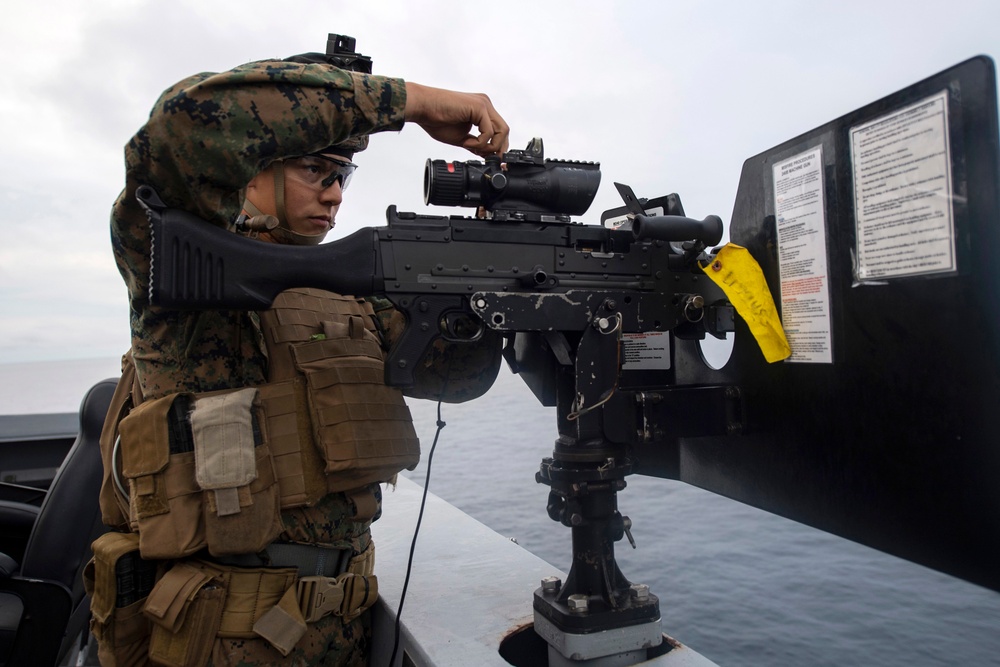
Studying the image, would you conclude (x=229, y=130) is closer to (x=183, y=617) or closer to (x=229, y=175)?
(x=229, y=175)

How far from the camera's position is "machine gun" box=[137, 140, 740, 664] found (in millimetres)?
1149

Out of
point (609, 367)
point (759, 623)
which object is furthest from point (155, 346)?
point (759, 623)

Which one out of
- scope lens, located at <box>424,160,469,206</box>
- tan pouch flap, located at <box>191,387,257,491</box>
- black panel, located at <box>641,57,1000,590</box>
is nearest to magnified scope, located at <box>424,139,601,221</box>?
scope lens, located at <box>424,160,469,206</box>

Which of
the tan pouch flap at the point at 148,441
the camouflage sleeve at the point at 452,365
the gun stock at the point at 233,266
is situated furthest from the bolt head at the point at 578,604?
the tan pouch flap at the point at 148,441

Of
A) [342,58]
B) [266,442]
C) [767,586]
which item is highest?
[342,58]

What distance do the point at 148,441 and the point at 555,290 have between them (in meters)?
0.87

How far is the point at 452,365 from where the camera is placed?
1730 mm

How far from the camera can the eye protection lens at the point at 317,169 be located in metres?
1.52

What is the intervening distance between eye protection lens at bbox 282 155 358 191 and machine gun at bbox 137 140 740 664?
0.41 m

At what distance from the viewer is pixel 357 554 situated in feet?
5.13

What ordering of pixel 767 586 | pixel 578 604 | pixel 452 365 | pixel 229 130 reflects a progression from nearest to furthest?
pixel 229 130 → pixel 578 604 → pixel 452 365 → pixel 767 586

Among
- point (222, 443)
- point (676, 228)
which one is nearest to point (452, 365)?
point (222, 443)

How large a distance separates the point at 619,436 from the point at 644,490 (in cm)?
189

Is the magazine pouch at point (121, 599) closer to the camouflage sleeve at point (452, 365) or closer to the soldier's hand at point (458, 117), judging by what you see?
the camouflage sleeve at point (452, 365)
